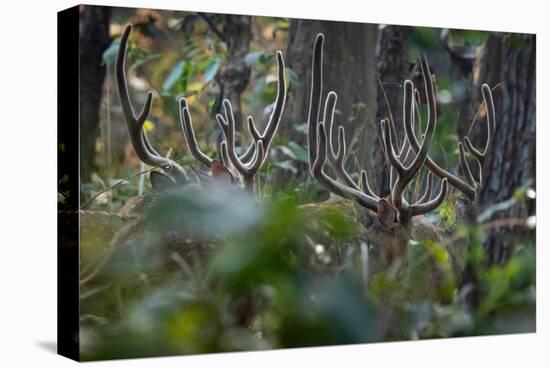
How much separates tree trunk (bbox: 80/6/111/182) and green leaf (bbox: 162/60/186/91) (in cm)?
26

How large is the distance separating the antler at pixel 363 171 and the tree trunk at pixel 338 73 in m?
0.04

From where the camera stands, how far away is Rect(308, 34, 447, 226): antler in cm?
441

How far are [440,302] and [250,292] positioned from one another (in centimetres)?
290

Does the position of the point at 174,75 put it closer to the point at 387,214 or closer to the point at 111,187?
the point at 111,187

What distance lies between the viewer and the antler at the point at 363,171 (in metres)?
4.41

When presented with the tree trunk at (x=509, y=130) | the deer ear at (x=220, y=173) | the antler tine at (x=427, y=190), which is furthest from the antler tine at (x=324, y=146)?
the tree trunk at (x=509, y=130)

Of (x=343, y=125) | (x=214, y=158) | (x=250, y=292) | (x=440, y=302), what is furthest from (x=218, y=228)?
(x=250, y=292)

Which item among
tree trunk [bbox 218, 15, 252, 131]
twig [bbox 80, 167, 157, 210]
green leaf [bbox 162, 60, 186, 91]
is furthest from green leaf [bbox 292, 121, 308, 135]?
twig [bbox 80, 167, 157, 210]

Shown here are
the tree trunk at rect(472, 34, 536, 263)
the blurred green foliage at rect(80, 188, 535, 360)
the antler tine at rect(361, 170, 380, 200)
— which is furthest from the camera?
the tree trunk at rect(472, 34, 536, 263)

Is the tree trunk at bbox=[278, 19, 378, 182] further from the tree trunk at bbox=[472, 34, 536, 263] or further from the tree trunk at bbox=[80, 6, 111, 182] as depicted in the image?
the tree trunk at bbox=[80, 6, 111, 182]

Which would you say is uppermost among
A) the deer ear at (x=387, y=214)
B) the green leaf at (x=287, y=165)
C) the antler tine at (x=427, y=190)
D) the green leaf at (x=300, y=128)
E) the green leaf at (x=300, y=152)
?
the green leaf at (x=300, y=128)

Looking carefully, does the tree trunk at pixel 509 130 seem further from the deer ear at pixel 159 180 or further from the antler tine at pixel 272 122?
the deer ear at pixel 159 180

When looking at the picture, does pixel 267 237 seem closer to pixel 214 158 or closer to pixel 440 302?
pixel 214 158

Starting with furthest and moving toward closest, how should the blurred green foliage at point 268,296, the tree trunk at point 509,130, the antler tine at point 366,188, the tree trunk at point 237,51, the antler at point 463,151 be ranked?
1. the tree trunk at point 509,130
2. the antler at point 463,151
3. the antler tine at point 366,188
4. the tree trunk at point 237,51
5. the blurred green foliage at point 268,296
